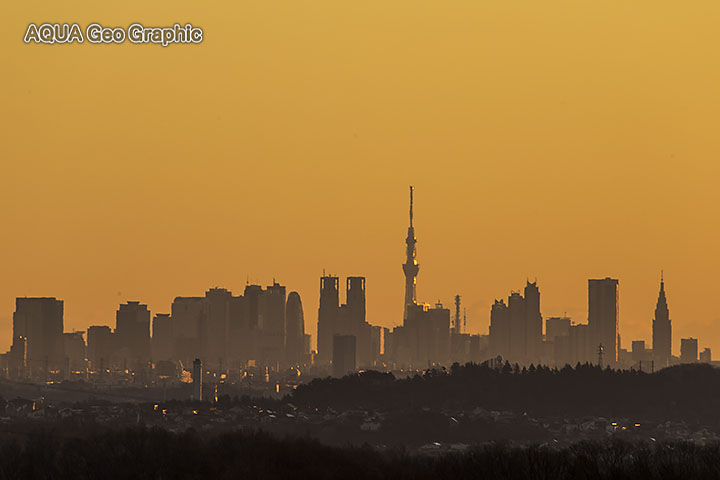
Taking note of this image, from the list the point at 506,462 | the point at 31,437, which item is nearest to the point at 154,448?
the point at 31,437

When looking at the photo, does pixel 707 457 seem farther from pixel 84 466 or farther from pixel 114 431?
pixel 114 431

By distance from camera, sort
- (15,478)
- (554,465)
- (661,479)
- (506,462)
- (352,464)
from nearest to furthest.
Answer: (661,479)
(554,465)
(506,462)
(15,478)
(352,464)

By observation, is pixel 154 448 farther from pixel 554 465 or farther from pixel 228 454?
pixel 554 465

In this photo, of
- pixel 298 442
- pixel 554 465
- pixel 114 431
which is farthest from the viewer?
pixel 114 431

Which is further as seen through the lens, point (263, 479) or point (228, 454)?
point (228, 454)

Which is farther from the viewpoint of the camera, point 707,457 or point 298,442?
point 298,442

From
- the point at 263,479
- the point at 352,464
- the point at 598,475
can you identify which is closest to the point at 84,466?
the point at 263,479
